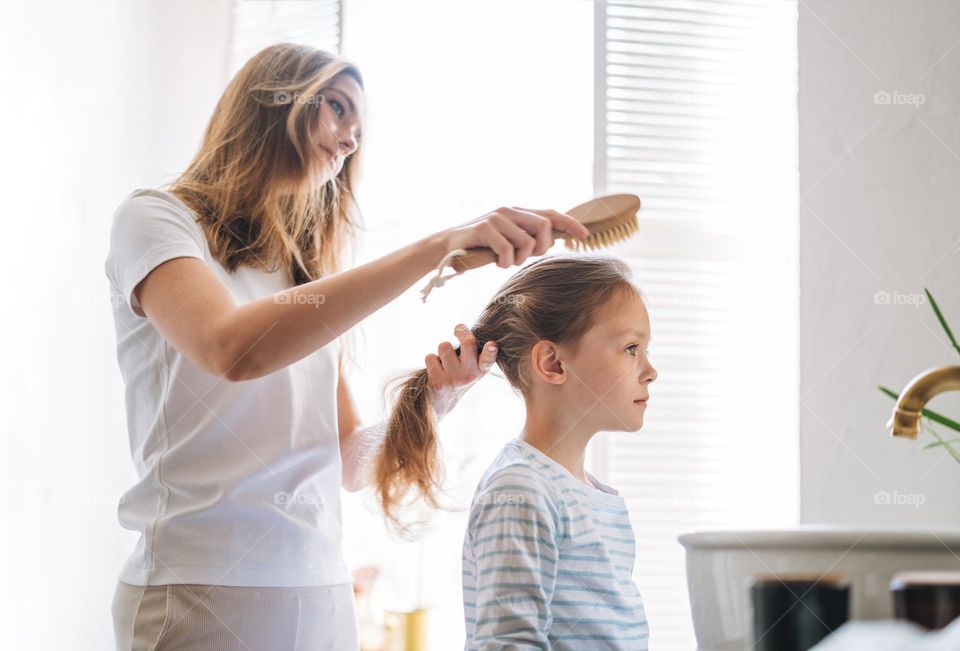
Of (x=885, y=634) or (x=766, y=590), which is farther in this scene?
(x=766, y=590)

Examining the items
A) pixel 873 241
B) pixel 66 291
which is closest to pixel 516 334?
pixel 873 241

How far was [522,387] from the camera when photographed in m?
1.07

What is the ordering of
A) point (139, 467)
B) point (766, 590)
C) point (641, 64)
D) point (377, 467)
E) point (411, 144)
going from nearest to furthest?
point (766, 590) < point (139, 467) < point (377, 467) < point (641, 64) < point (411, 144)

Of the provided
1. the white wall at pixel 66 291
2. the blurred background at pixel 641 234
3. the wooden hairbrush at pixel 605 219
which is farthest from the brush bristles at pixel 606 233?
the white wall at pixel 66 291

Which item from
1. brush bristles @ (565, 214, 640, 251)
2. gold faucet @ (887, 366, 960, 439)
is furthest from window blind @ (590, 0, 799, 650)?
gold faucet @ (887, 366, 960, 439)

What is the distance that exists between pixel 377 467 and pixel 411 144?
1.11 m

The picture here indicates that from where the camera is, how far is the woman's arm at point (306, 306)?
0.82 meters

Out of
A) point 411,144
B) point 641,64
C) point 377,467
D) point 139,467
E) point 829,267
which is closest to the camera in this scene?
point 139,467

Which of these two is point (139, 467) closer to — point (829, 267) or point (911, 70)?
point (829, 267)

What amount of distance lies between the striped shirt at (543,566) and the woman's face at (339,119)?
416 mm

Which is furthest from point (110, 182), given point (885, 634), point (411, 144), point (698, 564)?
point (885, 634)

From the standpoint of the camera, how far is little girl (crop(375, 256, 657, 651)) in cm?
83

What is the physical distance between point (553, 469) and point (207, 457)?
1.16 ft

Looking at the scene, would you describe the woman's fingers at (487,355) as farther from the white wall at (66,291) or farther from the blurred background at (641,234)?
the white wall at (66,291)
